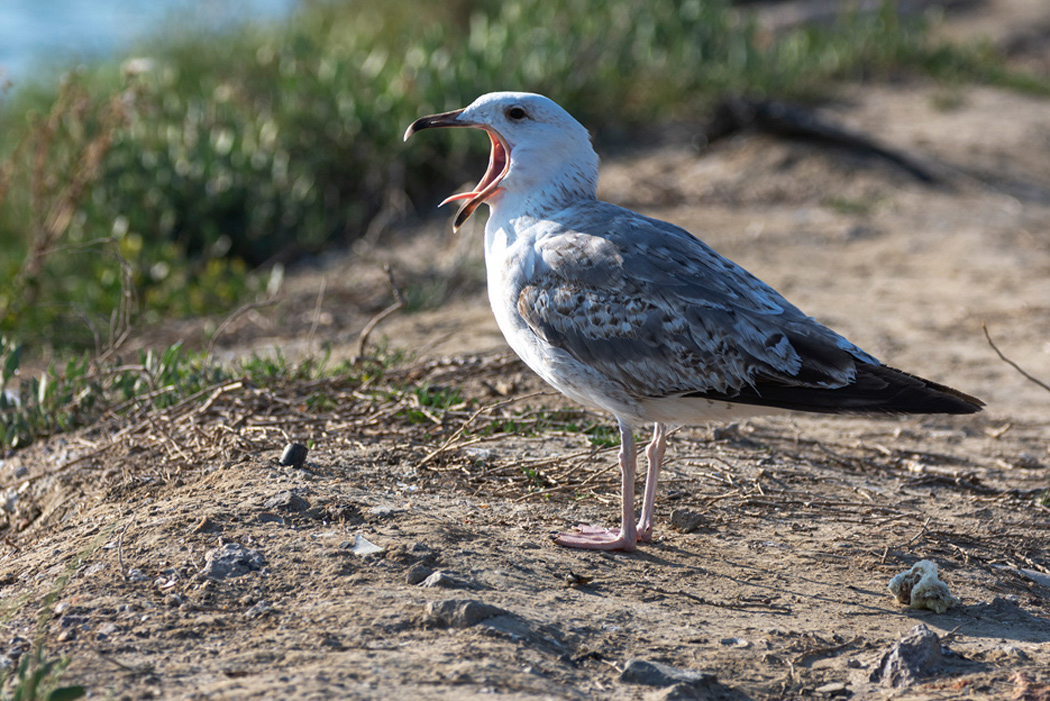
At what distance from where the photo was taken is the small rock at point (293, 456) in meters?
4.20

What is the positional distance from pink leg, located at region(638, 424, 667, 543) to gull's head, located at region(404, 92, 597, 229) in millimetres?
938

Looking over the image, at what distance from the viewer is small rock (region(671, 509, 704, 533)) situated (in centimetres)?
416

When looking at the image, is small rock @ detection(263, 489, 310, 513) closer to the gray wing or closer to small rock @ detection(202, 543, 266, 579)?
small rock @ detection(202, 543, 266, 579)

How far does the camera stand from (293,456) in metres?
4.20

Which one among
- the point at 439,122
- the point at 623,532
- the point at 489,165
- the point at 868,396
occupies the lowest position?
the point at 623,532

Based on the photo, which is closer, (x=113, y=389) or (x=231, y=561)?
(x=231, y=561)

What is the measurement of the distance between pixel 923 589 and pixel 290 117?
788cm

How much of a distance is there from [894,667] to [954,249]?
612cm

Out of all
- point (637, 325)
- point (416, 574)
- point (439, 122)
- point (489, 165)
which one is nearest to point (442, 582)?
point (416, 574)

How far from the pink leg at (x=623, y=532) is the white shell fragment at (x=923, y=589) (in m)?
0.87

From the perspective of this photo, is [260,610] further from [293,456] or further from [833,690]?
[833,690]

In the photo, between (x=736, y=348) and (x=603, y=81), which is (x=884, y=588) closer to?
(x=736, y=348)

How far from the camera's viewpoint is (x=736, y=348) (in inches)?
144

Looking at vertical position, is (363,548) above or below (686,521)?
above
